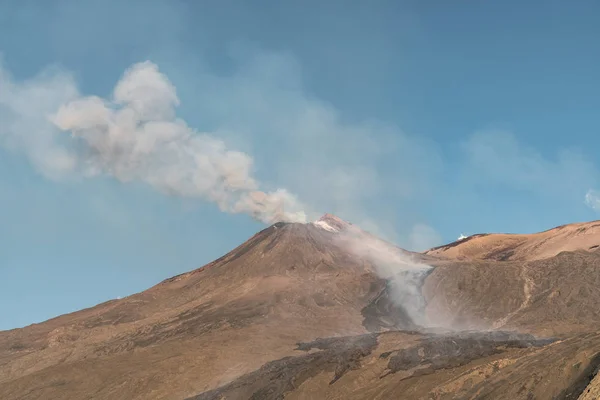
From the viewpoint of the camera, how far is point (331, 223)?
170750mm

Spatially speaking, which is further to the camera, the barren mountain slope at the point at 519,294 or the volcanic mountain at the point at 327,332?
the barren mountain slope at the point at 519,294

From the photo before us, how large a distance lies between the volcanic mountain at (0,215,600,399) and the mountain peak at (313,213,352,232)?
14.5 metres

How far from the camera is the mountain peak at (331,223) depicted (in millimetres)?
164500

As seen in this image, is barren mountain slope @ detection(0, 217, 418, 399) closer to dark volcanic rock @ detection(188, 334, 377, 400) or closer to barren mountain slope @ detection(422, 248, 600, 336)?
dark volcanic rock @ detection(188, 334, 377, 400)

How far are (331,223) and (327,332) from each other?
8413 centimetres

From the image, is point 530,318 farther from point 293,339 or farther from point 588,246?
point 588,246

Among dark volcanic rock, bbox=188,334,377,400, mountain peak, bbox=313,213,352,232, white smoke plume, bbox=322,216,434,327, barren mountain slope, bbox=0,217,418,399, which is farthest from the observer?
mountain peak, bbox=313,213,352,232

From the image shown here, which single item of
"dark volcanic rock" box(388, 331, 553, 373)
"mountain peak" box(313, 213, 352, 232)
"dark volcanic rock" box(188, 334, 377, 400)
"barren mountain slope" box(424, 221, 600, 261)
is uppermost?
"mountain peak" box(313, 213, 352, 232)

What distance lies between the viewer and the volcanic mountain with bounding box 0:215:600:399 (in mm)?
50688

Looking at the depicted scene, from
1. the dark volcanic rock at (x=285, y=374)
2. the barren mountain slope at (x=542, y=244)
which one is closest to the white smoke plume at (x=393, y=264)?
the dark volcanic rock at (x=285, y=374)

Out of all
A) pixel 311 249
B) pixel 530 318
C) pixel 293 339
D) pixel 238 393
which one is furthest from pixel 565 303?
pixel 311 249

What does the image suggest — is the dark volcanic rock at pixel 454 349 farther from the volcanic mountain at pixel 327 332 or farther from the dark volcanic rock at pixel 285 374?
the dark volcanic rock at pixel 285 374

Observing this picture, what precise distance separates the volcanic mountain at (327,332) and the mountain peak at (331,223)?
47.7 ft

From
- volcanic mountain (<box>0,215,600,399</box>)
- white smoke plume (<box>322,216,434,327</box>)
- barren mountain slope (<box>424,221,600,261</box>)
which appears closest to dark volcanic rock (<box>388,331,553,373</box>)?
volcanic mountain (<box>0,215,600,399</box>)
